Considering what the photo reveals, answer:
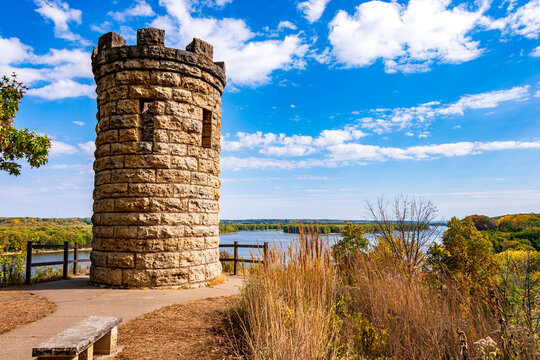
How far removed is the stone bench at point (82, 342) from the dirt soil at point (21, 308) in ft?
5.88

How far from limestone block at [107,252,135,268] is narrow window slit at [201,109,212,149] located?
9.67ft

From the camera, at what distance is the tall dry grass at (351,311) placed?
3.41m

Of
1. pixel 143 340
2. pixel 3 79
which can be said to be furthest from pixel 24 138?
pixel 143 340

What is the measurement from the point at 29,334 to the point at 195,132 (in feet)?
15.6

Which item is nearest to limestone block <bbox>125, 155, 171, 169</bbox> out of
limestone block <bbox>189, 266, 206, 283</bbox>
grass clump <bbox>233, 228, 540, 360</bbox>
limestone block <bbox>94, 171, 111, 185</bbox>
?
limestone block <bbox>94, 171, 111, 185</bbox>

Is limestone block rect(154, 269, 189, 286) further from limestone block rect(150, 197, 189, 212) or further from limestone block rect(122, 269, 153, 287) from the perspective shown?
limestone block rect(150, 197, 189, 212)

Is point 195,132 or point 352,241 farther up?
point 195,132

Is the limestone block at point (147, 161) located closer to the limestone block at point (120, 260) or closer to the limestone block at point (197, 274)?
the limestone block at point (120, 260)

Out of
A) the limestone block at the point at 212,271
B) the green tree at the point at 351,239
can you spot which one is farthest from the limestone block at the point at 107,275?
the green tree at the point at 351,239

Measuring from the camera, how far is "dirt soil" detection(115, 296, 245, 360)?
3654 millimetres

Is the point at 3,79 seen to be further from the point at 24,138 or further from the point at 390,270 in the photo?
the point at 390,270

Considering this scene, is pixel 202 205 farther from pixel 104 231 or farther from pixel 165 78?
pixel 165 78

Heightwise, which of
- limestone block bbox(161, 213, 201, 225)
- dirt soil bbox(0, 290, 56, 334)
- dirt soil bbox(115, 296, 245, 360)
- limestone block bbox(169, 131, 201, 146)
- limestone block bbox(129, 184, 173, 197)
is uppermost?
limestone block bbox(169, 131, 201, 146)

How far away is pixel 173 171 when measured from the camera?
24.0ft
